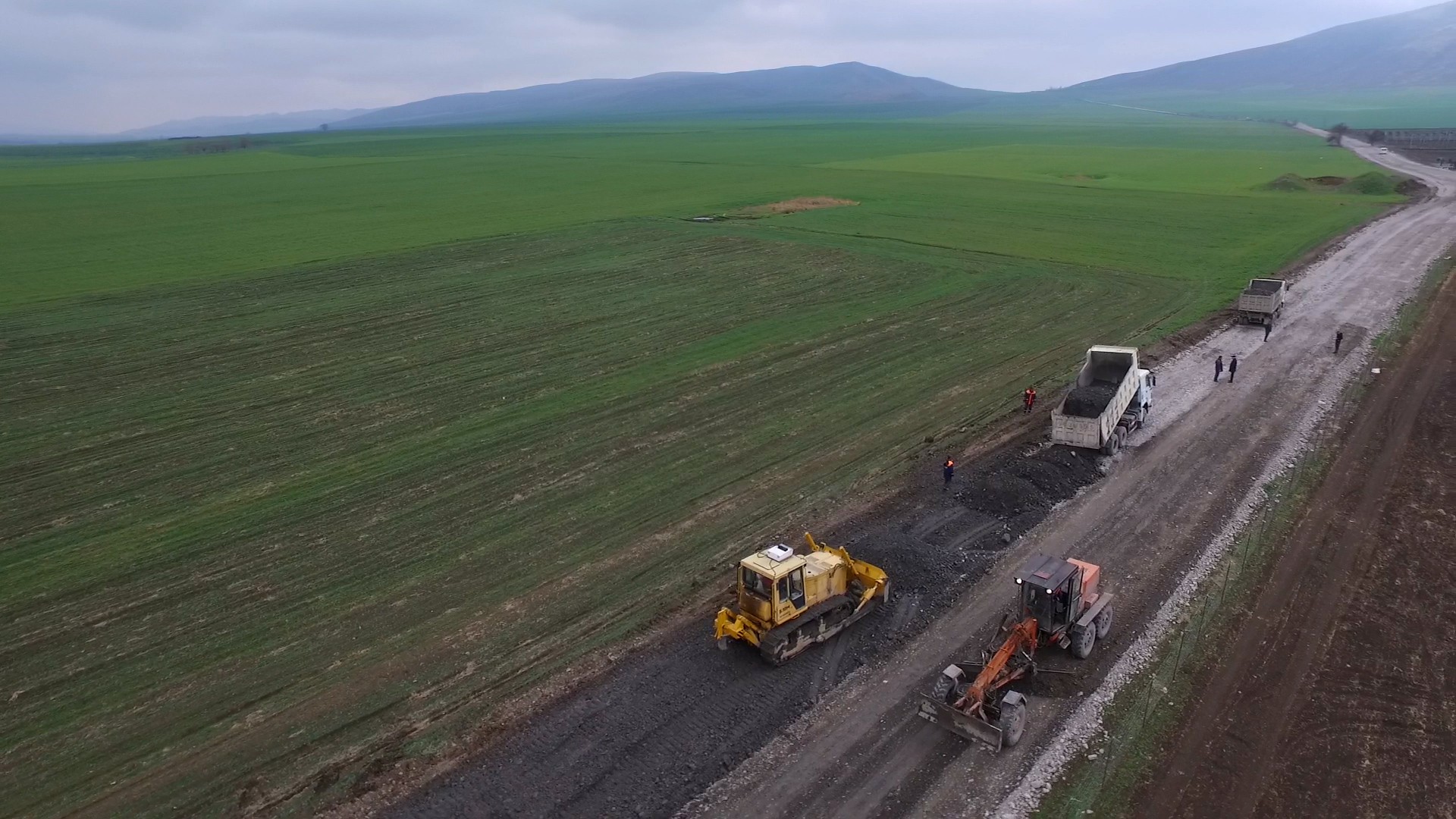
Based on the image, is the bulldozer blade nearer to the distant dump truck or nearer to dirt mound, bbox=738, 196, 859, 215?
the distant dump truck

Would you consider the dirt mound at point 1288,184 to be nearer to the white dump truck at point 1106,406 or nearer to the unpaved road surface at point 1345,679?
the white dump truck at point 1106,406

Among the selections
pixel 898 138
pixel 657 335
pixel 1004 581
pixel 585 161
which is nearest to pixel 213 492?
pixel 657 335

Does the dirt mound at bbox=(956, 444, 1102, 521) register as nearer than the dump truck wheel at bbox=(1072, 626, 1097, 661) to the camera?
No

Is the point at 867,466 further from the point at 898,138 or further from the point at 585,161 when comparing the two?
the point at 898,138

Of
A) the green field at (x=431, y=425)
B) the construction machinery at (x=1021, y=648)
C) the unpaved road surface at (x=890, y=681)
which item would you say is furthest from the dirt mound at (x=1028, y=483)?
the construction machinery at (x=1021, y=648)

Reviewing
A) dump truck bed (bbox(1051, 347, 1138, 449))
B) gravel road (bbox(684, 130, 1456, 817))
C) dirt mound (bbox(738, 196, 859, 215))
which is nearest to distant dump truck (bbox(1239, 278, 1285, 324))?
gravel road (bbox(684, 130, 1456, 817))

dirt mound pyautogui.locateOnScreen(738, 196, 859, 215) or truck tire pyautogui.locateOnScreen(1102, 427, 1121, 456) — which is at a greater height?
dirt mound pyautogui.locateOnScreen(738, 196, 859, 215)
